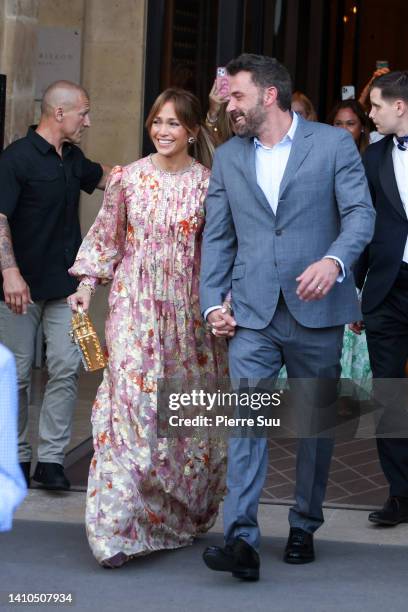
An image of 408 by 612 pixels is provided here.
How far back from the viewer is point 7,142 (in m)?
8.23

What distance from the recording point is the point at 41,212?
22.7 feet

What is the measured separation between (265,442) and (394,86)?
5.82 ft

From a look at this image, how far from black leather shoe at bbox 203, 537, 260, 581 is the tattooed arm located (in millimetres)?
1730

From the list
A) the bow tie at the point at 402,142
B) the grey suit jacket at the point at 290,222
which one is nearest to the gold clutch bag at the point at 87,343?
the grey suit jacket at the point at 290,222

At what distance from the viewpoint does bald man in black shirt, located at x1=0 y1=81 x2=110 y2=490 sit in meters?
6.91

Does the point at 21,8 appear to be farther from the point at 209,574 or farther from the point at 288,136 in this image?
the point at 209,574

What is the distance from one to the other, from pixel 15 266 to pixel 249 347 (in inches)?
60.0

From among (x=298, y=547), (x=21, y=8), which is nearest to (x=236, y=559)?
(x=298, y=547)

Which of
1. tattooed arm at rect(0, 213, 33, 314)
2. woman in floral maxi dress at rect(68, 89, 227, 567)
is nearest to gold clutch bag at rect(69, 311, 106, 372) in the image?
woman in floral maxi dress at rect(68, 89, 227, 567)

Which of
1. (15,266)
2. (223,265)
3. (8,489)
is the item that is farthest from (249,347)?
(8,489)

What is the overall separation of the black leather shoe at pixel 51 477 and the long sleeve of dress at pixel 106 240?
4.04 feet

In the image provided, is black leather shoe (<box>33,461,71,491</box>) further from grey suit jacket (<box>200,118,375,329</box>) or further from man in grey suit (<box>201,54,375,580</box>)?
grey suit jacket (<box>200,118,375,329</box>)

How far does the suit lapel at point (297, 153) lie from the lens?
562 centimetres

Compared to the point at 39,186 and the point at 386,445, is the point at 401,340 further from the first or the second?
the point at 39,186
